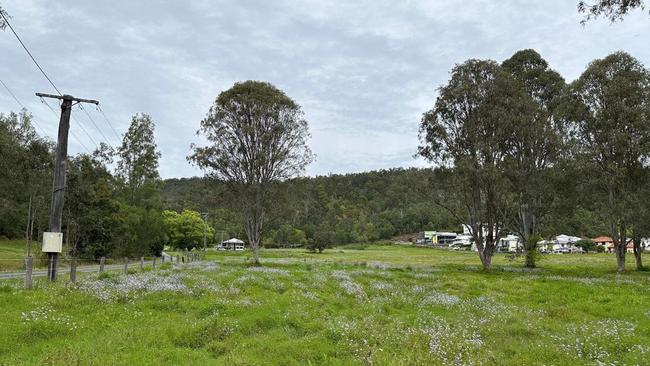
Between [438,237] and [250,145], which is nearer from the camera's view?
[250,145]

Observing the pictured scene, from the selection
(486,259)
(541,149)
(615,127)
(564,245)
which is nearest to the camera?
(615,127)

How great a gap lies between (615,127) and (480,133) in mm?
11634

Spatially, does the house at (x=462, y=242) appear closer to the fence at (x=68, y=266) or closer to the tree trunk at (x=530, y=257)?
the tree trunk at (x=530, y=257)

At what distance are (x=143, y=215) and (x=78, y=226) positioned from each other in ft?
53.6

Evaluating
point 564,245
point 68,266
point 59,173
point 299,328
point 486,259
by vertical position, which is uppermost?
point 59,173

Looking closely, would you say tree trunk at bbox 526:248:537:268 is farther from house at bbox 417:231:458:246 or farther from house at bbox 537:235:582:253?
house at bbox 417:231:458:246

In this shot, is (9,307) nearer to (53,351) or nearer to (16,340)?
(16,340)

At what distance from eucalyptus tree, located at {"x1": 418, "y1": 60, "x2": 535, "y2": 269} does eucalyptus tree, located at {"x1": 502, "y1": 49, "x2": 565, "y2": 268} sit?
4.51ft

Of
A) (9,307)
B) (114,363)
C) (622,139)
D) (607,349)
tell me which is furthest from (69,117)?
(622,139)

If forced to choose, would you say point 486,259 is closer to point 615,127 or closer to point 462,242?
point 615,127

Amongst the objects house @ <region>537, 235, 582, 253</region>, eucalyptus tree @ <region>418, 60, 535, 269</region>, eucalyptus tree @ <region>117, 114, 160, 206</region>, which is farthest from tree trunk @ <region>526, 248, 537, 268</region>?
house @ <region>537, 235, 582, 253</region>

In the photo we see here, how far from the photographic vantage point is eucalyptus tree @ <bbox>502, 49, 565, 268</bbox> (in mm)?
45281

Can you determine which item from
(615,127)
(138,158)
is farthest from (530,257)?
(138,158)

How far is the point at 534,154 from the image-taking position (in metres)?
47.9
